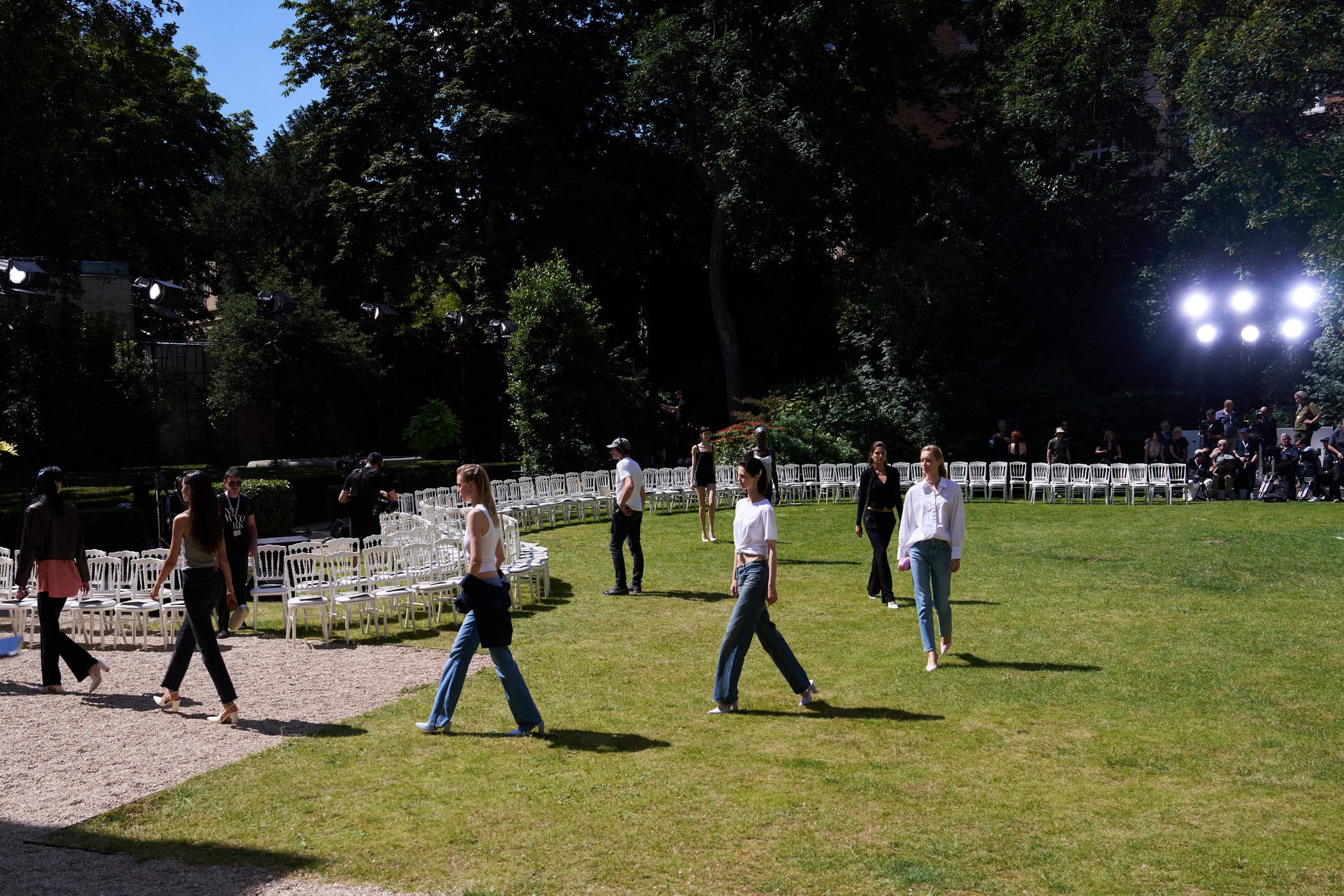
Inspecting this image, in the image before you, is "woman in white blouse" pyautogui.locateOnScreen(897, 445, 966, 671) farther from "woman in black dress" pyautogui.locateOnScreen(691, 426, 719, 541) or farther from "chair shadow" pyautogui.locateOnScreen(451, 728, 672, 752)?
"woman in black dress" pyautogui.locateOnScreen(691, 426, 719, 541)

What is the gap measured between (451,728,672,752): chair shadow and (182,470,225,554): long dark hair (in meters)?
2.23

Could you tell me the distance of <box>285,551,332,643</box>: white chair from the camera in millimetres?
11086

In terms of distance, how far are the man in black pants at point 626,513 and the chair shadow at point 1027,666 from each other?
464 centimetres

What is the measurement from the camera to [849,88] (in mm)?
32250

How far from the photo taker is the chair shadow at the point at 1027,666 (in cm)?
909

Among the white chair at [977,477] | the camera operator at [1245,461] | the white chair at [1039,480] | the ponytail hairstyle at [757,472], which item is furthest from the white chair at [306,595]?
the camera operator at [1245,461]

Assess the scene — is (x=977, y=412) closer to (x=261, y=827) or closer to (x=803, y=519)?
(x=803, y=519)

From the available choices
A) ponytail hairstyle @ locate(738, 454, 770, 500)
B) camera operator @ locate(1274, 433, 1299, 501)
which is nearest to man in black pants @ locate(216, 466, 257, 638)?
ponytail hairstyle @ locate(738, 454, 770, 500)

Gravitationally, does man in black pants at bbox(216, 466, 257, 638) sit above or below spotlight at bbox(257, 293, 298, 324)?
below

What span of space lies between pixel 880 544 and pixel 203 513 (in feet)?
22.9

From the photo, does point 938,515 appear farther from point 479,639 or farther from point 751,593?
point 479,639

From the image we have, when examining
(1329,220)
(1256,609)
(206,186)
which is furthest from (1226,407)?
(206,186)

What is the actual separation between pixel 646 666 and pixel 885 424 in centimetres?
2063

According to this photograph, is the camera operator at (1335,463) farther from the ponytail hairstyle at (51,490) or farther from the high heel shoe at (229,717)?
the ponytail hairstyle at (51,490)
